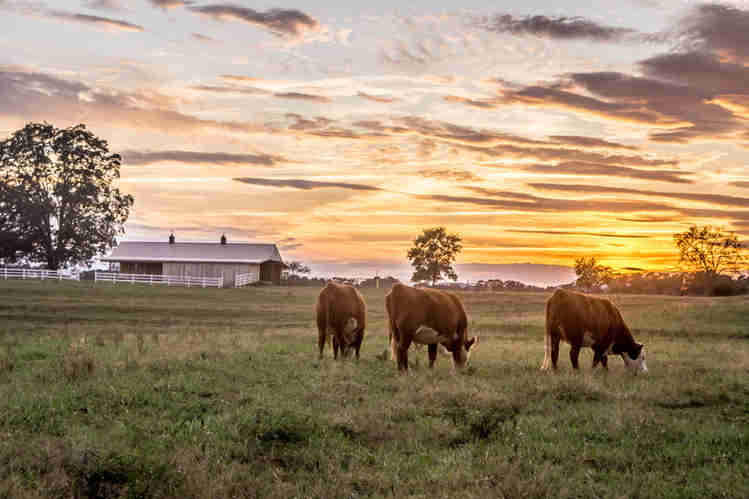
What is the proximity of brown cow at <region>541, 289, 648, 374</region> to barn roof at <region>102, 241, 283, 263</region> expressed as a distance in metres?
65.8

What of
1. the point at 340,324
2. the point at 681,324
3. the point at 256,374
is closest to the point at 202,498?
the point at 256,374

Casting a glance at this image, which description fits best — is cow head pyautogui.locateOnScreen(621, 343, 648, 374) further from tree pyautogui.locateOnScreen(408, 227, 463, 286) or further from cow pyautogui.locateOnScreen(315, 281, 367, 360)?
tree pyautogui.locateOnScreen(408, 227, 463, 286)

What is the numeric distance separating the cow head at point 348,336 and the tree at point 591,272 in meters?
89.4

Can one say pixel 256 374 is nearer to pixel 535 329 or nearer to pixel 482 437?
pixel 482 437

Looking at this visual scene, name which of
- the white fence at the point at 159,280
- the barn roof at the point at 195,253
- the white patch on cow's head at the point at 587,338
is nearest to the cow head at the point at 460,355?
the white patch on cow's head at the point at 587,338

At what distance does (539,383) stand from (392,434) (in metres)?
4.85

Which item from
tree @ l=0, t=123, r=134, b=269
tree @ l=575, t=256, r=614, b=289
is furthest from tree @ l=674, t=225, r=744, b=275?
tree @ l=0, t=123, r=134, b=269

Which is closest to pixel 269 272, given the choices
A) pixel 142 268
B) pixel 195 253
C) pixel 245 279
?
pixel 245 279

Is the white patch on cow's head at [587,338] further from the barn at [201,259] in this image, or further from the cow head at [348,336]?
the barn at [201,259]

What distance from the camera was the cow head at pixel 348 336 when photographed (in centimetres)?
1730

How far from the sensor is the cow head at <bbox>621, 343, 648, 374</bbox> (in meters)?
16.6

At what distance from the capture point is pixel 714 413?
460 inches

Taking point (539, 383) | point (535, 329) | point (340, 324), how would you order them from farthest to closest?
point (535, 329), point (340, 324), point (539, 383)

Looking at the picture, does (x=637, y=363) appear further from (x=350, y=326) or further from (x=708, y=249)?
(x=708, y=249)
